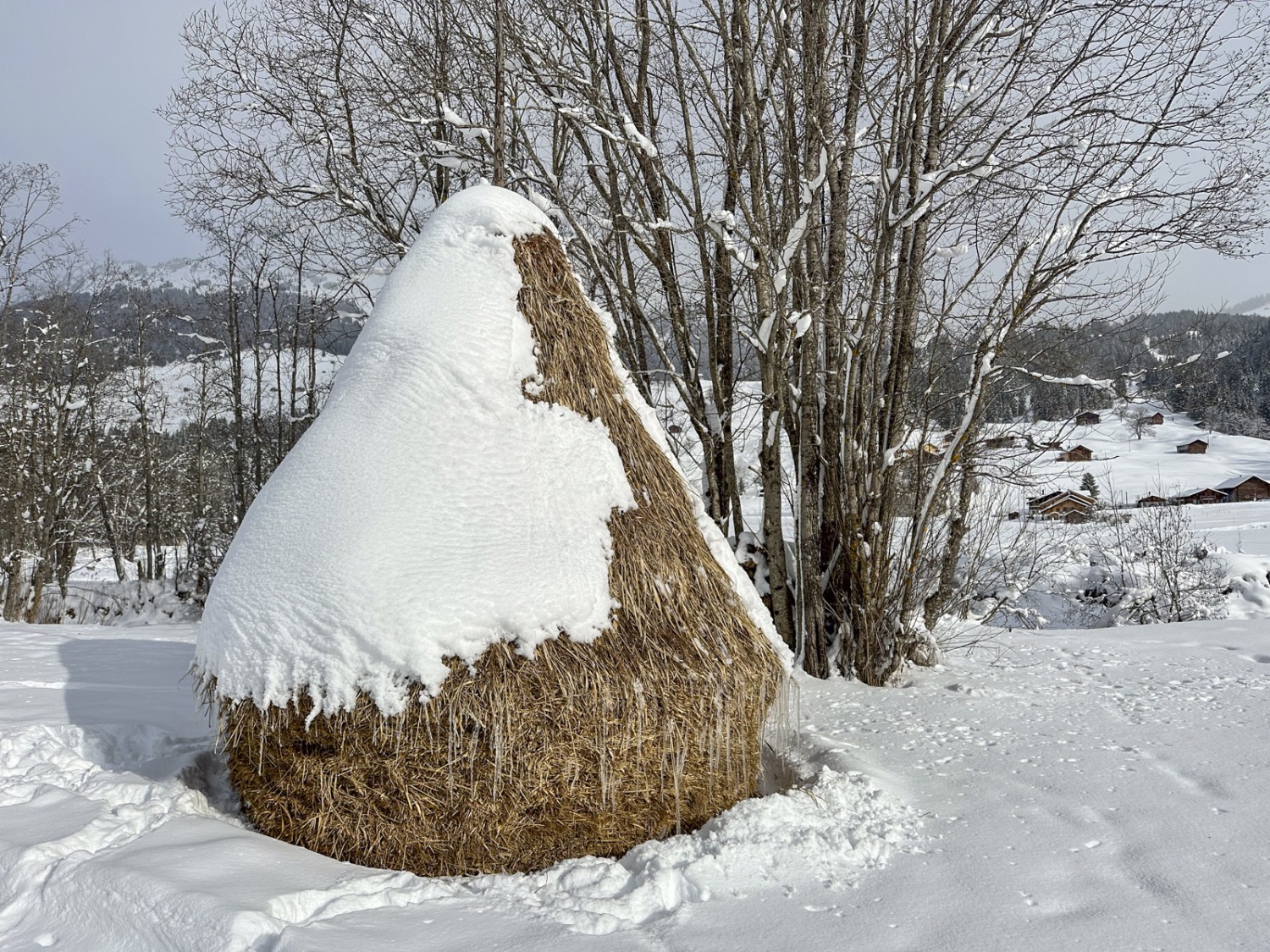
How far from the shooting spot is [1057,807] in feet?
10.2

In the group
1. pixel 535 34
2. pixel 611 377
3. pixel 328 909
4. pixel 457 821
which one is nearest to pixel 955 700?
pixel 611 377

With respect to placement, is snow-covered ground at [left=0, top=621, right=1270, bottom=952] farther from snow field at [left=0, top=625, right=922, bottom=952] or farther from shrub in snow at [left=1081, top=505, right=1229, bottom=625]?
shrub in snow at [left=1081, top=505, right=1229, bottom=625]

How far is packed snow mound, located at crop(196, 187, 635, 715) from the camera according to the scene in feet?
8.80

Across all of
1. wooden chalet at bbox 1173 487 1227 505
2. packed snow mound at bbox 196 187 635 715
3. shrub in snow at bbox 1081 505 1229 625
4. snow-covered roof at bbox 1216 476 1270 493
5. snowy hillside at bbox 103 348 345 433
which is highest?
snowy hillside at bbox 103 348 345 433

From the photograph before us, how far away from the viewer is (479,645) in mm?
2684

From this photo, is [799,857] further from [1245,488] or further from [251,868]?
[1245,488]

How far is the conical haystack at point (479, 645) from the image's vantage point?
8.71 feet

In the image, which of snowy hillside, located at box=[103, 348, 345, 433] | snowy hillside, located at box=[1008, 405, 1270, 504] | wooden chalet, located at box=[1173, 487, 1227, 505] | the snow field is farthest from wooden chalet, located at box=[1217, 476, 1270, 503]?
the snow field

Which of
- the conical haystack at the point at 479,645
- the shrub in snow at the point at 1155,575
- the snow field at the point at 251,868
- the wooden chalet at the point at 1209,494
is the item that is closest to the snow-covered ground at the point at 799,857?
the snow field at the point at 251,868

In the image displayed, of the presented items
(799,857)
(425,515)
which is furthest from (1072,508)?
(425,515)

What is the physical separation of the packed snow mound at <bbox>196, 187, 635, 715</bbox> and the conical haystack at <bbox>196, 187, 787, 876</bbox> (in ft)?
0.03

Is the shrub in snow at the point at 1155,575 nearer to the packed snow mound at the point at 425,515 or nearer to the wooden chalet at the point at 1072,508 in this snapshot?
the wooden chalet at the point at 1072,508

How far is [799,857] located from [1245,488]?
176 ft

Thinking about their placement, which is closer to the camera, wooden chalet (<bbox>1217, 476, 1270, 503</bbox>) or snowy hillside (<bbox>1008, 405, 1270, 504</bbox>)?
snowy hillside (<bbox>1008, 405, 1270, 504</bbox>)
